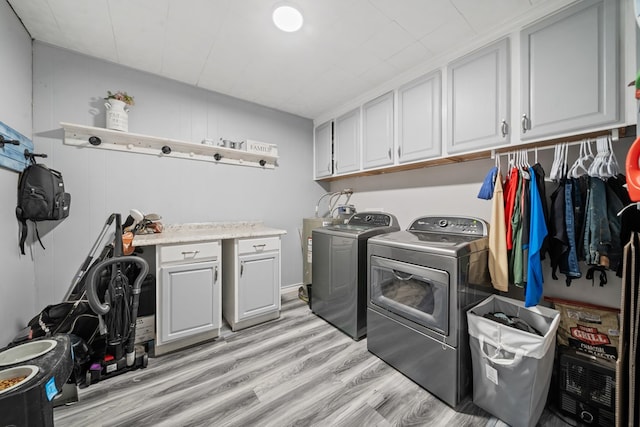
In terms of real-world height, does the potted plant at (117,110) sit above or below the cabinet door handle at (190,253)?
above

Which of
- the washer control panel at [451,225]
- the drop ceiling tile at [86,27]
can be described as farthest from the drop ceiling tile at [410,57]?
the drop ceiling tile at [86,27]

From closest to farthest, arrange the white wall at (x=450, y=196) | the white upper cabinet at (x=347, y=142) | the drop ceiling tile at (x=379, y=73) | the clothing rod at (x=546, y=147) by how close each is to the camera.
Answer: the clothing rod at (x=546, y=147) → the white wall at (x=450, y=196) → the drop ceiling tile at (x=379, y=73) → the white upper cabinet at (x=347, y=142)

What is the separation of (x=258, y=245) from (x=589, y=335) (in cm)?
247

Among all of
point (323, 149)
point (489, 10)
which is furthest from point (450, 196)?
point (323, 149)

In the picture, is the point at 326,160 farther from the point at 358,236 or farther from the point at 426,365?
the point at 426,365

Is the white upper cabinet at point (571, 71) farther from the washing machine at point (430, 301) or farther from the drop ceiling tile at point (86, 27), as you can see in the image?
the drop ceiling tile at point (86, 27)

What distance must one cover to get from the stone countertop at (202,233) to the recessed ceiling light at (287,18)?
1683 mm

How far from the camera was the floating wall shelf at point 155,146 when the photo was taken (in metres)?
1.98

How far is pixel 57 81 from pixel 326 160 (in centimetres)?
264

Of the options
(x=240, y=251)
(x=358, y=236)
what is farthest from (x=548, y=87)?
(x=240, y=251)

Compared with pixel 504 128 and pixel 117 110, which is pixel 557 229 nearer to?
pixel 504 128

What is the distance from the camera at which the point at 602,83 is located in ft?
4.13

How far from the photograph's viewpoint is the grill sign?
1382 mm

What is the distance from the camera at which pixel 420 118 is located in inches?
82.5
